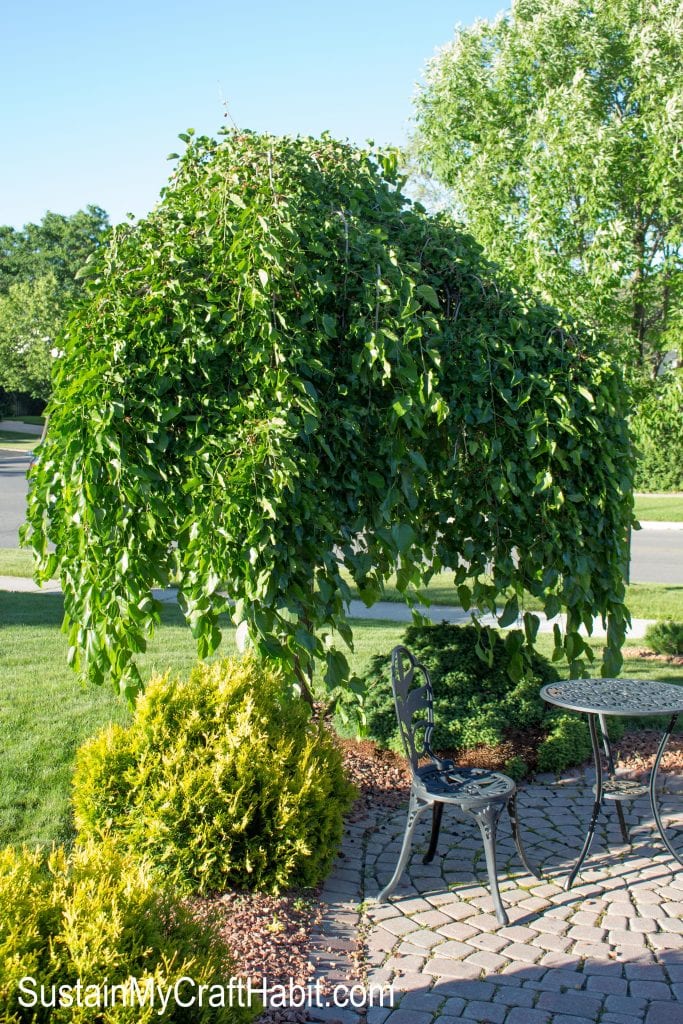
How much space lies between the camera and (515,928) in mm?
3773

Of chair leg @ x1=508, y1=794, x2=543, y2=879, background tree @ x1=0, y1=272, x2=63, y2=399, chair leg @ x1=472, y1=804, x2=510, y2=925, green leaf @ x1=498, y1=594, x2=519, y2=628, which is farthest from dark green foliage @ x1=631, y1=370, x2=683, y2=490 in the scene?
background tree @ x1=0, y1=272, x2=63, y2=399

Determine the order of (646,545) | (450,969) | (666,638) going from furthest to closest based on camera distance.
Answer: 1. (646,545)
2. (666,638)
3. (450,969)

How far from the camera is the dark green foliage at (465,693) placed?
18.3 feet

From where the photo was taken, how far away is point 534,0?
27.7 ft

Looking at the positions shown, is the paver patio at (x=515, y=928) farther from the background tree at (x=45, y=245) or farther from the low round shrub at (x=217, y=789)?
the background tree at (x=45, y=245)

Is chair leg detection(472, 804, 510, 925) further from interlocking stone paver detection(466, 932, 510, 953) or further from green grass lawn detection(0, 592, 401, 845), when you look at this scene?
green grass lawn detection(0, 592, 401, 845)

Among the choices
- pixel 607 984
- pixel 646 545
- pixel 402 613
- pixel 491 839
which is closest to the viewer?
pixel 607 984

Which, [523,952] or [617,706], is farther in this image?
[617,706]

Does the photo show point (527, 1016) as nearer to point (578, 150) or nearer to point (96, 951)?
point (96, 951)

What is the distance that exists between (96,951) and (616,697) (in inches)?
110

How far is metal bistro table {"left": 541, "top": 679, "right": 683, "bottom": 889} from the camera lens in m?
4.15

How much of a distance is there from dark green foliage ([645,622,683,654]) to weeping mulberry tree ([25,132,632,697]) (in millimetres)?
4058

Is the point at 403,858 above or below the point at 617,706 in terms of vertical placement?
below

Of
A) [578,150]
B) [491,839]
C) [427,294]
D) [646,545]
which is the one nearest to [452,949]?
[491,839]
